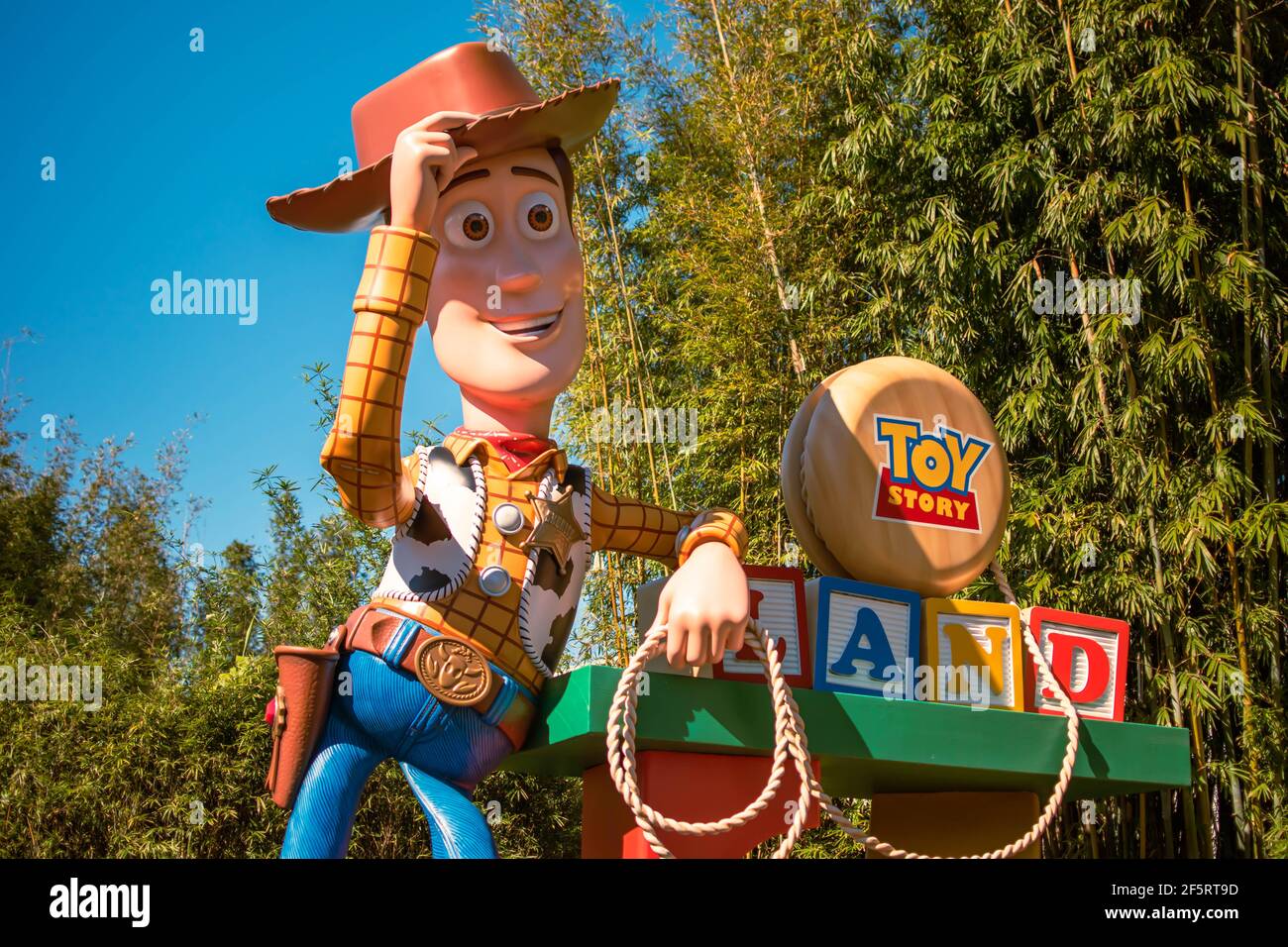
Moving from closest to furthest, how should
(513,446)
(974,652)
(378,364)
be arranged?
(378,364)
(513,446)
(974,652)

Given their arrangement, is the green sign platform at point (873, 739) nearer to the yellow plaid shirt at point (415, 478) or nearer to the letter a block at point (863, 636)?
the letter a block at point (863, 636)

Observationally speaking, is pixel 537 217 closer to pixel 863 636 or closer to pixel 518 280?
pixel 518 280

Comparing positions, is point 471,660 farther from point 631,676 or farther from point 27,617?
point 27,617

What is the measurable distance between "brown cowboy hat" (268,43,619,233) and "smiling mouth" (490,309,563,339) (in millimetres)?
400

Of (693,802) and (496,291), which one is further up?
(496,291)

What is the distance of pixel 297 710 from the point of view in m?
2.70

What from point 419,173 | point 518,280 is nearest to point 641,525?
point 518,280

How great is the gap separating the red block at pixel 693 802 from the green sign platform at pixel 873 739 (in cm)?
4

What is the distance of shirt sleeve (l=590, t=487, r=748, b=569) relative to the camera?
3160mm

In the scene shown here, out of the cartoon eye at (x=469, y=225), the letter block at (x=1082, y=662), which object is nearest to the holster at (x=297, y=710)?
the cartoon eye at (x=469, y=225)

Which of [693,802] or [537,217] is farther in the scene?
[537,217]

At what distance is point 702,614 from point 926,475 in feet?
3.16
